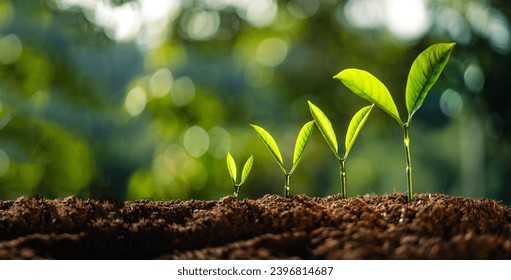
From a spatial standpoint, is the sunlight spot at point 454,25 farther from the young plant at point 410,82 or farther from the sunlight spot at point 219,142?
the young plant at point 410,82

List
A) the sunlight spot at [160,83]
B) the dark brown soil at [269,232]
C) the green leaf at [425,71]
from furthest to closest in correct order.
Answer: the sunlight spot at [160,83] < the green leaf at [425,71] < the dark brown soil at [269,232]

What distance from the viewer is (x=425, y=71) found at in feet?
2.45

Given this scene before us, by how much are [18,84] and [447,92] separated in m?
3.30

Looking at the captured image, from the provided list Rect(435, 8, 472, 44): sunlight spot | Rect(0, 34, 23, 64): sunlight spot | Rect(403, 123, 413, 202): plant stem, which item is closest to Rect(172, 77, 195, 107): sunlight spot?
Rect(0, 34, 23, 64): sunlight spot

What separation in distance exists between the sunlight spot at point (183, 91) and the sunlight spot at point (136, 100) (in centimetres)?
22

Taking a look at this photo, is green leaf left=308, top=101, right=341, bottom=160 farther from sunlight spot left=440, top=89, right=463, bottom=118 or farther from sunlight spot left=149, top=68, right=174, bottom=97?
sunlight spot left=440, top=89, right=463, bottom=118

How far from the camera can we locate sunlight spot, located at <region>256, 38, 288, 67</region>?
152 inches

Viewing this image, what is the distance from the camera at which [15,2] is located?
3865 millimetres

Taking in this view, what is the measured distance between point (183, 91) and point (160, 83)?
0.60 ft

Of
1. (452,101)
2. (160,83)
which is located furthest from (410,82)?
(452,101)

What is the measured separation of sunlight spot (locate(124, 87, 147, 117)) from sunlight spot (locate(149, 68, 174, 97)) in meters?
0.09

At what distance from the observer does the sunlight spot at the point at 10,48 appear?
387cm

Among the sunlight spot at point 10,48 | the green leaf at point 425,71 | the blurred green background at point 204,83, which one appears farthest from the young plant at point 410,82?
the sunlight spot at point 10,48
